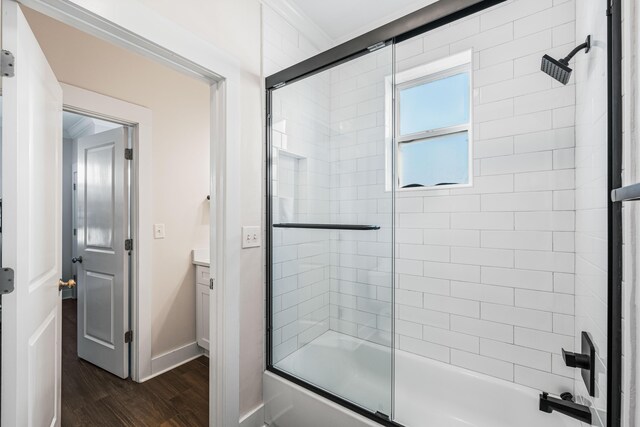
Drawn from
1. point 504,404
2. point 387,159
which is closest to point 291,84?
point 387,159

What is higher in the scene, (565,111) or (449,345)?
(565,111)

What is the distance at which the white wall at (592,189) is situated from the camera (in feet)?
2.87

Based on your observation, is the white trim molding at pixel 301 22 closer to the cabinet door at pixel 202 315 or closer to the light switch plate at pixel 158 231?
the light switch plate at pixel 158 231

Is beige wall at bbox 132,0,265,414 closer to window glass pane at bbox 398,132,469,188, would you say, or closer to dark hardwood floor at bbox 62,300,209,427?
dark hardwood floor at bbox 62,300,209,427

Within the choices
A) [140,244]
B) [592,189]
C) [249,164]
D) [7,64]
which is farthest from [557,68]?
[140,244]

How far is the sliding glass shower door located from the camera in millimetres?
1412

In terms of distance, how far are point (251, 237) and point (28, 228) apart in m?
0.98

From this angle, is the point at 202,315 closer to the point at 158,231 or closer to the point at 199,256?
the point at 199,256

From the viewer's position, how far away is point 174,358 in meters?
2.51

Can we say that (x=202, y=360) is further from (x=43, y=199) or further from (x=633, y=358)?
(x=633, y=358)

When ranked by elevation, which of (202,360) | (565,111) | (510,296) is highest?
(565,111)

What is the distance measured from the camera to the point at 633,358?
61 centimetres

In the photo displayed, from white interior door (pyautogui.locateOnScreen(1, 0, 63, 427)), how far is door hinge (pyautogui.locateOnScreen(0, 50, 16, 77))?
0.05ft

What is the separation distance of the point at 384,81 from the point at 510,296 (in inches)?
56.5
